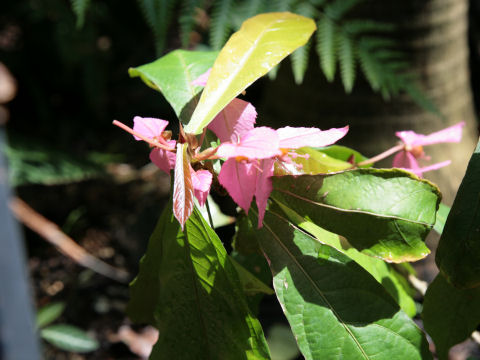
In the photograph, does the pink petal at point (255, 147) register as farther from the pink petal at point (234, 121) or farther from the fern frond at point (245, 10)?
the fern frond at point (245, 10)

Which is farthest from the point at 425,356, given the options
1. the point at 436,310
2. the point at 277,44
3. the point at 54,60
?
the point at 54,60

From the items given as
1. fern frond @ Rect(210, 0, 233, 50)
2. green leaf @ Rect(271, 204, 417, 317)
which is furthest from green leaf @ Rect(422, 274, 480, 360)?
fern frond @ Rect(210, 0, 233, 50)

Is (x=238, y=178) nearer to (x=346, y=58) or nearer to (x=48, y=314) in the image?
(x=346, y=58)

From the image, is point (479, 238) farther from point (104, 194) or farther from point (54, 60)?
point (54, 60)

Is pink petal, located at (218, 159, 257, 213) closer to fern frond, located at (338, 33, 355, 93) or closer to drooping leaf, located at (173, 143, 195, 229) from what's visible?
drooping leaf, located at (173, 143, 195, 229)

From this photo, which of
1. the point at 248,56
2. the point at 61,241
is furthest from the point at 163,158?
the point at 61,241
